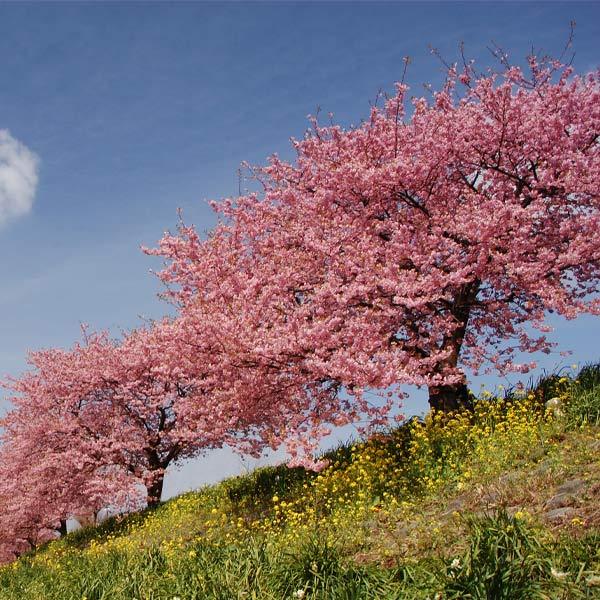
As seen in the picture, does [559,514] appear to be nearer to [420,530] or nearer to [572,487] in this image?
[572,487]

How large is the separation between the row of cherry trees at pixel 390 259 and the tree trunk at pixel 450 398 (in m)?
0.05

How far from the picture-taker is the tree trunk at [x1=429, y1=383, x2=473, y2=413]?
47.4 ft

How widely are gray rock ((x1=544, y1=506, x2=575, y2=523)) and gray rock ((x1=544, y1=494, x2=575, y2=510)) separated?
110mm

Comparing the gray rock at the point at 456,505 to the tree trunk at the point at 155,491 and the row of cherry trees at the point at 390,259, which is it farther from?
the tree trunk at the point at 155,491

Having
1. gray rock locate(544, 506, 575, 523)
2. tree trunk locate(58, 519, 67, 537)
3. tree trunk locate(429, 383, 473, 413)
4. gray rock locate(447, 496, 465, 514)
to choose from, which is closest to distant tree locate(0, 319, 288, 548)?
tree trunk locate(58, 519, 67, 537)

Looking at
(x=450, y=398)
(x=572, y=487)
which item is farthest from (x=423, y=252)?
(x=572, y=487)

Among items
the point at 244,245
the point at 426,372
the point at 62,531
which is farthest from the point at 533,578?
the point at 62,531

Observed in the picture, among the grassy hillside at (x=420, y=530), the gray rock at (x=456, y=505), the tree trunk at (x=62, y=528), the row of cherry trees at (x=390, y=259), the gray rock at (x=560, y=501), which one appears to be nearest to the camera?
the grassy hillside at (x=420, y=530)

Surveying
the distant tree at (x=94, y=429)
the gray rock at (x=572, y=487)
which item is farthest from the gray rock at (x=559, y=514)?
the distant tree at (x=94, y=429)

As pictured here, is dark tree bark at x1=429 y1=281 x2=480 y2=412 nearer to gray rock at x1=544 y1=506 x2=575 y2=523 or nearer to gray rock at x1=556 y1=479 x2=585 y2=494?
gray rock at x1=556 y1=479 x2=585 y2=494

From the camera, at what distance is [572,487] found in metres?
Result: 8.23

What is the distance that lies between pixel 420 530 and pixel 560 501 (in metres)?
1.81

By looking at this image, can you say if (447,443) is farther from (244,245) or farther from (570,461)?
(244,245)

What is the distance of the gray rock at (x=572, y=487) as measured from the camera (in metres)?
8.09
